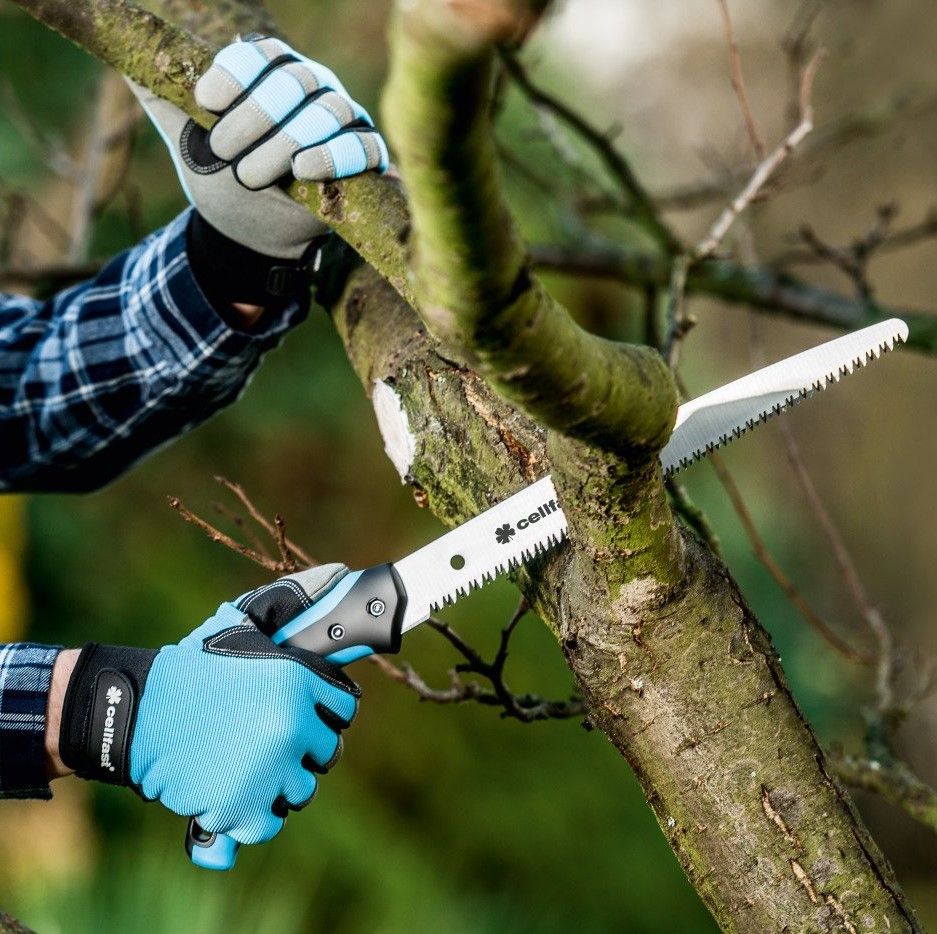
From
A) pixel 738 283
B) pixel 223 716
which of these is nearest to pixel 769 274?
pixel 738 283

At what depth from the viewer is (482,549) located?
1022 mm

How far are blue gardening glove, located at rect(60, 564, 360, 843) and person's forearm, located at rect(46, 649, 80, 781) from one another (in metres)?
0.03

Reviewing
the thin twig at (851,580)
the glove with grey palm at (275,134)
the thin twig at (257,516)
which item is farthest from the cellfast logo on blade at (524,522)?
the thin twig at (851,580)

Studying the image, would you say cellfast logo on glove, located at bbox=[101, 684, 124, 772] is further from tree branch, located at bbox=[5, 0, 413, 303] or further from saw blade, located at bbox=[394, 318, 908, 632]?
tree branch, located at bbox=[5, 0, 413, 303]

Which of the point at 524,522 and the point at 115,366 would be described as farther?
the point at 115,366

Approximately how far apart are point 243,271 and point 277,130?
0.25 m

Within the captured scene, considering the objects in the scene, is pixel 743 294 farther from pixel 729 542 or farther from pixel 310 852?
pixel 310 852

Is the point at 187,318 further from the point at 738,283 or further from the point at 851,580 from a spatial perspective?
the point at 738,283

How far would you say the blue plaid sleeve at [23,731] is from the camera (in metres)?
1.14

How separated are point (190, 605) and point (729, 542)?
197cm

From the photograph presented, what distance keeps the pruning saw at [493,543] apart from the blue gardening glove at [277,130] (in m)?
0.45

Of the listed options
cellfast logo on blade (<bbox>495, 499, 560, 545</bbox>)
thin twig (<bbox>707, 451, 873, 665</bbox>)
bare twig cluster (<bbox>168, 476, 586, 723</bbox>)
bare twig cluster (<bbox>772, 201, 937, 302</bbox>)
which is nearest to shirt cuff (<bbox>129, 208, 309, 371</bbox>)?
bare twig cluster (<bbox>168, 476, 586, 723</bbox>)

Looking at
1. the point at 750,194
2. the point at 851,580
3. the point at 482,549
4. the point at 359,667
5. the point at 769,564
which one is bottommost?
the point at 359,667

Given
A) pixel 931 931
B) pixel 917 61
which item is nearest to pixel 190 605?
pixel 931 931
